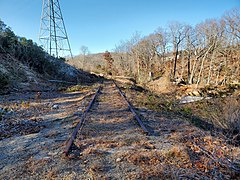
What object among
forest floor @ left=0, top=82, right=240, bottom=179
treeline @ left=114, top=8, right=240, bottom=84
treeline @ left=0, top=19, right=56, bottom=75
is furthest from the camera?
treeline @ left=114, top=8, right=240, bottom=84

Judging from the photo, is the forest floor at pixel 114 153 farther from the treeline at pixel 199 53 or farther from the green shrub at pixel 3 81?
the treeline at pixel 199 53

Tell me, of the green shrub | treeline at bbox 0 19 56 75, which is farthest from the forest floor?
treeline at bbox 0 19 56 75

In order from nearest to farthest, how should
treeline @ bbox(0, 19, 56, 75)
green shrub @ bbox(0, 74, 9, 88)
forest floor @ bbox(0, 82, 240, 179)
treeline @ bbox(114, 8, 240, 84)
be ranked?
forest floor @ bbox(0, 82, 240, 179)
green shrub @ bbox(0, 74, 9, 88)
treeline @ bbox(0, 19, 56, 75)
treeline @ bbox(114, 8, 240, 84)

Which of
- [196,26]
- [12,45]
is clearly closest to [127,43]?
[196,26]

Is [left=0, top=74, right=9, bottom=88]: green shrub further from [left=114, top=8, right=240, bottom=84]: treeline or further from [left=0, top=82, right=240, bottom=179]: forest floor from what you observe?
[left=114, top=8, right=240, bottom=84]: treeline

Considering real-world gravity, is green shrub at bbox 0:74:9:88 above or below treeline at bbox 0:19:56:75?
below

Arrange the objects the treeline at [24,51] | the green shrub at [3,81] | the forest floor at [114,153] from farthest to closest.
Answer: the treeline at [24,51] → the green shrub at [3,81] → the forest floor at [114,153]

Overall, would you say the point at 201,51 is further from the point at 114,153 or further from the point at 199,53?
the point at 114,153

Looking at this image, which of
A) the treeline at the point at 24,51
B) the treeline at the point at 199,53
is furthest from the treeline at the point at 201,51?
the treeline at the point at 24,51

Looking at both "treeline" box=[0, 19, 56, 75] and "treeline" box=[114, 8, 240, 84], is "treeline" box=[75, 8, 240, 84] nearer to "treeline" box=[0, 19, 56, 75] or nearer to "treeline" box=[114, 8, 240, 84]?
"treeline" box=[114, 8, 240, 84]

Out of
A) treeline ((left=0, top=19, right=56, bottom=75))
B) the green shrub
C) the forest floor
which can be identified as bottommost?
the forest floor

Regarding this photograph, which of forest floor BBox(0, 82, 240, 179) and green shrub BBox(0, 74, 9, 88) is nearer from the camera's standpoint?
forest floor BBox(0, 82, 240, 179)

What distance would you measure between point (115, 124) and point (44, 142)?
6.53 feet

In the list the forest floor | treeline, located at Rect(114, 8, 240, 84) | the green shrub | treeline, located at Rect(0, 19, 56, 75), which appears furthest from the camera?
treeline, located at Rect(114, 8, 240, 84)
